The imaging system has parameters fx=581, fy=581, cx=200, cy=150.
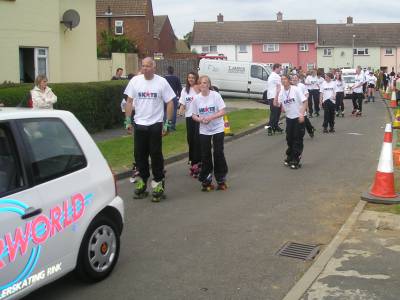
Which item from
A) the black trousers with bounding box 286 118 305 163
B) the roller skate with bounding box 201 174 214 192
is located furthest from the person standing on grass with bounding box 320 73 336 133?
the roller skate with bounding box 201 174 214 192

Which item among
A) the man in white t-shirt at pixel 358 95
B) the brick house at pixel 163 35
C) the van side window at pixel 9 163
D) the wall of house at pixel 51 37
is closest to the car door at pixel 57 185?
the van side window at pixel 9 163

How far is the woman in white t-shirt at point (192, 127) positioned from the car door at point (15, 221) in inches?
229

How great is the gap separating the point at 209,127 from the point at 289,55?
68.5 meters

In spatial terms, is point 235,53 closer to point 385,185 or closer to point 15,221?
point 385,185

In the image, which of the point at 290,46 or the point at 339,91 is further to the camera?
the point at 290,46

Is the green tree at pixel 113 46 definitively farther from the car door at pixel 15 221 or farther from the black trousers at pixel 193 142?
the car door at pixel 15 221

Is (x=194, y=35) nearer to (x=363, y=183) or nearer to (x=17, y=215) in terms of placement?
(x=363, y=183)

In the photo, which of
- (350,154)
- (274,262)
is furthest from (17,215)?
(350,154)

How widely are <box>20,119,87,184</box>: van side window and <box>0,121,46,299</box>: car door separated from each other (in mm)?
128

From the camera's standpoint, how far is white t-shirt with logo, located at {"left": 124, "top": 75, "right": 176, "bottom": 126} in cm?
812

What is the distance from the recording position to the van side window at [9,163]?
420 cm

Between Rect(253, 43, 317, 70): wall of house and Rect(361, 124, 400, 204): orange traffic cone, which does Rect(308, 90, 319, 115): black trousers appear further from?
Rect(253, 43, 317, 70): wall of house

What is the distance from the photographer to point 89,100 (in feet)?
50.7

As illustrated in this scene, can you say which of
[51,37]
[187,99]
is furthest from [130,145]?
[51,37]
